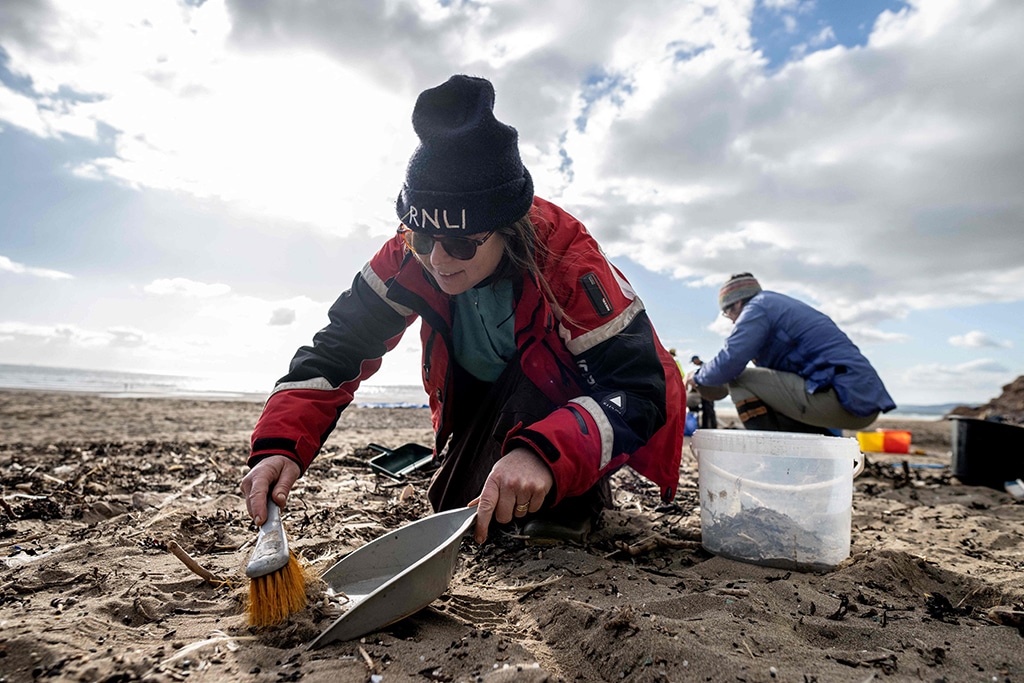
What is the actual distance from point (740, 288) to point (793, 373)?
884 mm

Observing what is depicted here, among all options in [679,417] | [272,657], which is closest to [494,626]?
Result: [272,657]

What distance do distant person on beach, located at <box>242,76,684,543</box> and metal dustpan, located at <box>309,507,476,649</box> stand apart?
0.52 ft

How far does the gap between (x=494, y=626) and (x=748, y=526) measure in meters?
1.17

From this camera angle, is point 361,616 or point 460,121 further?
point 460,121

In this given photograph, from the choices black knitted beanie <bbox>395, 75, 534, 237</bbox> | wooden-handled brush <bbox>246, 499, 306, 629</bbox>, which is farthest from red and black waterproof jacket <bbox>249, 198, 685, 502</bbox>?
wooden-handled brush <bbox>246, 499, 306, 629</bbox>

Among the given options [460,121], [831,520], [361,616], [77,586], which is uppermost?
[460,121]

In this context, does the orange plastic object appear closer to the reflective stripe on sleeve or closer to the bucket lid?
the bucket lid

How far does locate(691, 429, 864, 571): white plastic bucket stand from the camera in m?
2.28

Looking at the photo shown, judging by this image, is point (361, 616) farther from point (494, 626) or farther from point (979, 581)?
point (979, 581)

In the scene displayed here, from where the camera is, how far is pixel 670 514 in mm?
3148

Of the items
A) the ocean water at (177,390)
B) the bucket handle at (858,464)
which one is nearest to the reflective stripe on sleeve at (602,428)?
the bucket handle at (858,464)

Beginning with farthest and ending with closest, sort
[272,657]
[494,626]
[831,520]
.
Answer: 1. [831,520]
2. [494,626]
3. [272,657]

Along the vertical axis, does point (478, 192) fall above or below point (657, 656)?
above

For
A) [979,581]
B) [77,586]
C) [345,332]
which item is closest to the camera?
[77,586]
